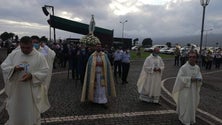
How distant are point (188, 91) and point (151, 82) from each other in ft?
8.35

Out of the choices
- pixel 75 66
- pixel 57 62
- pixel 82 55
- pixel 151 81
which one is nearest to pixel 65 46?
pixel 57 62

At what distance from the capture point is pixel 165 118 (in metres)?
8.63

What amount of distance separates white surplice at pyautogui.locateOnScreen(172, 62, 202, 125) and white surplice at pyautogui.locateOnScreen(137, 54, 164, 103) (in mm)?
2066

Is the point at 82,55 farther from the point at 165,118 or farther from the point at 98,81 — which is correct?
the point at 165,118

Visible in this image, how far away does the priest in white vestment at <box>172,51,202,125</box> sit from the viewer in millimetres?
8258

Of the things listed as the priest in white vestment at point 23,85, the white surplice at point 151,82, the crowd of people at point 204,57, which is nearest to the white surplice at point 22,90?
the priest in white vestment at point 23,85

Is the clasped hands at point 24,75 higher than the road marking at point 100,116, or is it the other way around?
the clasped hands at point 24,75

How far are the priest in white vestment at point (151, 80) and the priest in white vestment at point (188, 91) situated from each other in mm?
2072

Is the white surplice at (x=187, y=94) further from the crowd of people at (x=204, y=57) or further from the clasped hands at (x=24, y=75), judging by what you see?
the crowd of people at (x=204, y=57)

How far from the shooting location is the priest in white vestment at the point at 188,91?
8258 mm

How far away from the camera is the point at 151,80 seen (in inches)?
430

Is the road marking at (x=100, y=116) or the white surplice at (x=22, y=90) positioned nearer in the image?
the white surplice at (x=22, y=90)

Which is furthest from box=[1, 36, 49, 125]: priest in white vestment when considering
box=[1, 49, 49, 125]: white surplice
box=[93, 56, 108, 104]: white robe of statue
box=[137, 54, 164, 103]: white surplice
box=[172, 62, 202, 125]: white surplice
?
box=[137, 54, 164, 103]: white surplice

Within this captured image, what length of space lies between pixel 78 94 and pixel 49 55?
235cm
